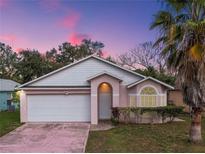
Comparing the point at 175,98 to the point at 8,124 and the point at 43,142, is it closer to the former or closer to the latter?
the point at 8,124

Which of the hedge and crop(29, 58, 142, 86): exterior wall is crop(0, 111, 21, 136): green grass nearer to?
crop(29, 58, 142, 86): exterior wall

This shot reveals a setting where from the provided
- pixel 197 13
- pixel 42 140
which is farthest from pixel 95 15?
pixel 42 140

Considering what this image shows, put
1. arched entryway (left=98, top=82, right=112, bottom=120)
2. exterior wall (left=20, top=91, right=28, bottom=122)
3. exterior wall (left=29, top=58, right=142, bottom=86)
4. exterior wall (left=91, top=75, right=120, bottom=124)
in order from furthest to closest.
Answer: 1. arched entryway (left=98, top=82, right=112, bottom=120)
2. exterior wall (left=29, top=58, right=142, bottom=86)
3. exterior wall (left=20, top=91, right=28, bottom=122)
4. exterior wall (left=91, top=75, right=120, bottom=124)

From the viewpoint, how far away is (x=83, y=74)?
1964cm

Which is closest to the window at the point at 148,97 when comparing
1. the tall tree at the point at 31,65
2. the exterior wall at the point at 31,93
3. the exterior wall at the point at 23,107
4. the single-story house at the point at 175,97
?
the exterior wall at the point at 31,93

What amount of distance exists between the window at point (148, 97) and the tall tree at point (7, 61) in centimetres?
4060

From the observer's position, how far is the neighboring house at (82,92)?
60.6 ft

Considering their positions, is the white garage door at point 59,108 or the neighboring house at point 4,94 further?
the neighboring house at point 4,94

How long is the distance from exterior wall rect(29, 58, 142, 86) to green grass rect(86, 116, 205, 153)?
5.77 m

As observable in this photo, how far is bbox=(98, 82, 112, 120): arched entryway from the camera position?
66.0ft

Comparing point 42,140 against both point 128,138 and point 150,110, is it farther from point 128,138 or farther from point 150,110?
point 150,110

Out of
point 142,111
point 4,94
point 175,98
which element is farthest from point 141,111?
point 4,94

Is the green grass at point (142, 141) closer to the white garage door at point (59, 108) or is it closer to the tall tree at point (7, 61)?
the white garage door at point (59, 108)

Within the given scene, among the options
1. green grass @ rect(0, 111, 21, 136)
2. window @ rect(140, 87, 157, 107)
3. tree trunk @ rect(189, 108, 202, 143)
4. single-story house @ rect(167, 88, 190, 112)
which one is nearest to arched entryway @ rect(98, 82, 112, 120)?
window @ rect(140, 87, 157, 107)
